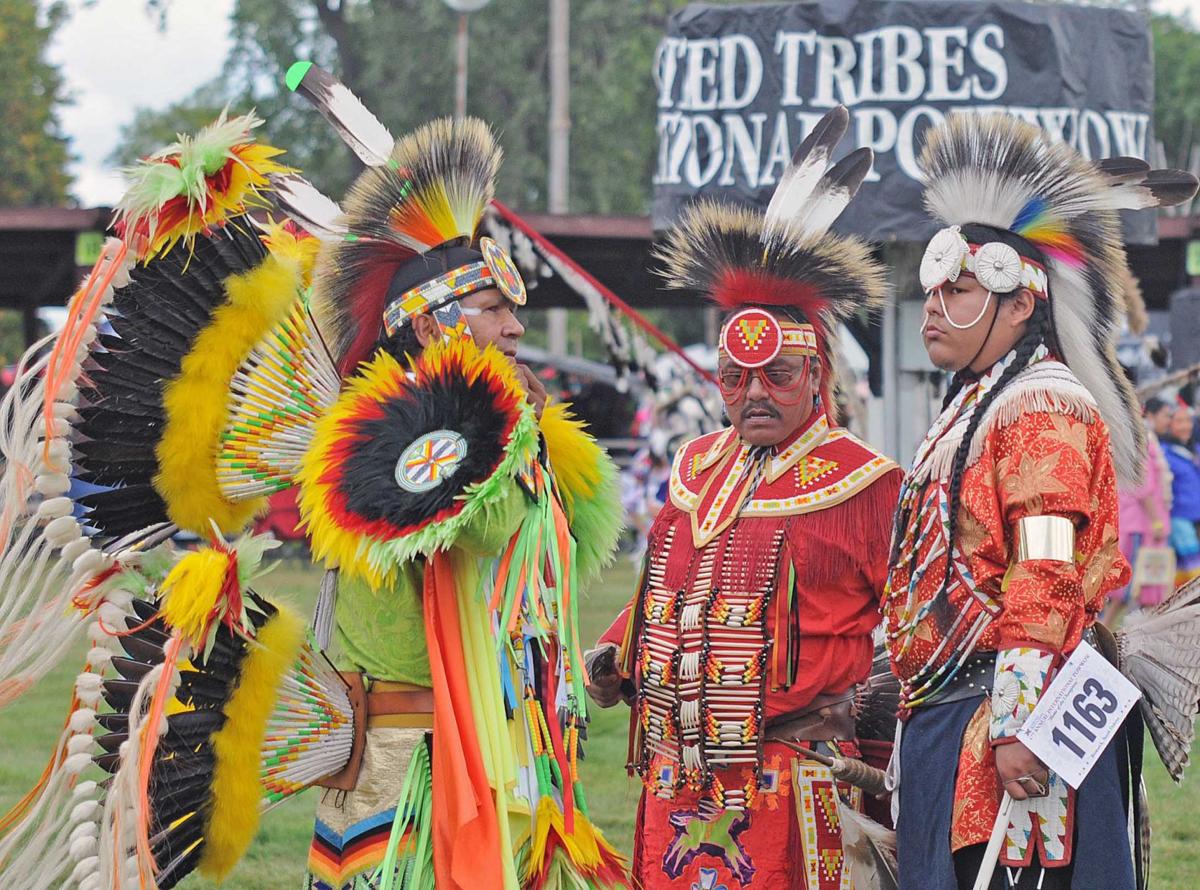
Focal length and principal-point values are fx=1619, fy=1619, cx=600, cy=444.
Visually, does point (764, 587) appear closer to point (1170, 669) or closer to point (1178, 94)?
point (1170, 669)

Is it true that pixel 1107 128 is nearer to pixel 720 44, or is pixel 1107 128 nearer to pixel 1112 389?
pixel 720 44

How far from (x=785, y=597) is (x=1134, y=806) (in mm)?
902

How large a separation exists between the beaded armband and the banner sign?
17.9ft

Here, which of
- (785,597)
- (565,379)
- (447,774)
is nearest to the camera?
(447,774)

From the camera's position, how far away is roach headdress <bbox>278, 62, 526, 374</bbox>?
11.3ft

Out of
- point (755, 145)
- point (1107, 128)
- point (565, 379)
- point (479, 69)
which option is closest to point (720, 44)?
point (755, 145)

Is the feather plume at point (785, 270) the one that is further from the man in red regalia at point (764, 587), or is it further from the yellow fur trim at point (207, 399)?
the yellow fur trim at point (207, 399)

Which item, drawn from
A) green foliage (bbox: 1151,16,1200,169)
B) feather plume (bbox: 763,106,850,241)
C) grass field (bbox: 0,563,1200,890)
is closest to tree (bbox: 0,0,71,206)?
grass field (bbox: 0,563,1200,890)

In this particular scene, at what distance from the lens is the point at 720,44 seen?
8.92 m

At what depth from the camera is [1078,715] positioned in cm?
317

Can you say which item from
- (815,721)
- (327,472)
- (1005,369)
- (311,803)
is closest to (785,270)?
(1005,369)

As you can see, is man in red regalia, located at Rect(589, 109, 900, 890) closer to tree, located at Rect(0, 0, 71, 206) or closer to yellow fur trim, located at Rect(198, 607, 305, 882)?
yellow fur trim, located at Rect(198, 607, 305, 882)

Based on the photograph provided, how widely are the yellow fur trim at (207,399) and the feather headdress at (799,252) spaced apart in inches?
49.3

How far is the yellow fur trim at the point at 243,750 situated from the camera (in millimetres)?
3137
